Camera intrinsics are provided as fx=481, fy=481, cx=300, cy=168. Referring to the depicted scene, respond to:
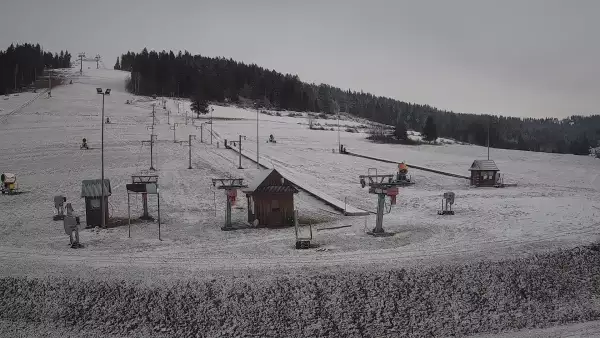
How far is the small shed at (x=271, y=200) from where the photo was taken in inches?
1198

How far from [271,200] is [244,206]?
23.6ft

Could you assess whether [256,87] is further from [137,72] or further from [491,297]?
[491,297]

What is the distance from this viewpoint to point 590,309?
1956 cm

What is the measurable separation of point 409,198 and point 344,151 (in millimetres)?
38688

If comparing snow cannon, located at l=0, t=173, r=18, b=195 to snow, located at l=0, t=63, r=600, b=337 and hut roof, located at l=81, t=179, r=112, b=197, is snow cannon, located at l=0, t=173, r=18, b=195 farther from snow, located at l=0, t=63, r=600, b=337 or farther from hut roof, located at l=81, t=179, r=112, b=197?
hut roof, located at l=81, t=179, r=112, b=197

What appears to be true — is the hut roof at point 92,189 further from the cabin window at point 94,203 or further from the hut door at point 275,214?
the hut door at point 275,214

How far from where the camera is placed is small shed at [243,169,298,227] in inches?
1198

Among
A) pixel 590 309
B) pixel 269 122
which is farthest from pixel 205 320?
pixel 269 122

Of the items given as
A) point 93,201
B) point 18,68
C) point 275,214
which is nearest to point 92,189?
point 93,201

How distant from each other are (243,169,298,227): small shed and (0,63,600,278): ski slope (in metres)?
1.45

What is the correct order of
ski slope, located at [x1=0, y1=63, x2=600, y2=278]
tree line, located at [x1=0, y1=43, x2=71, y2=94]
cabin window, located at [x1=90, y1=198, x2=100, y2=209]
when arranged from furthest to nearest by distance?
tree line, located at [x1=0, y1=43, x2=71, y2=94] < cabin window, located at [x1=90, y1=198, x2=100, y2=209] < ski slope, located at [x1=0, y1=63, x2=600, y2=278]

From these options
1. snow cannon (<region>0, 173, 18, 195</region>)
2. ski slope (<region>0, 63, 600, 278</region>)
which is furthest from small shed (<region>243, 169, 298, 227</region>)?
snow cannon (<region>0, 173, 18, 195</region>)

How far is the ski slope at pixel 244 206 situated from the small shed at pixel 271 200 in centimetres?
145

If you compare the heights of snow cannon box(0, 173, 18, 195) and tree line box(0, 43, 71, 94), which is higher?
tree line box(0, 43, 71, 94)
